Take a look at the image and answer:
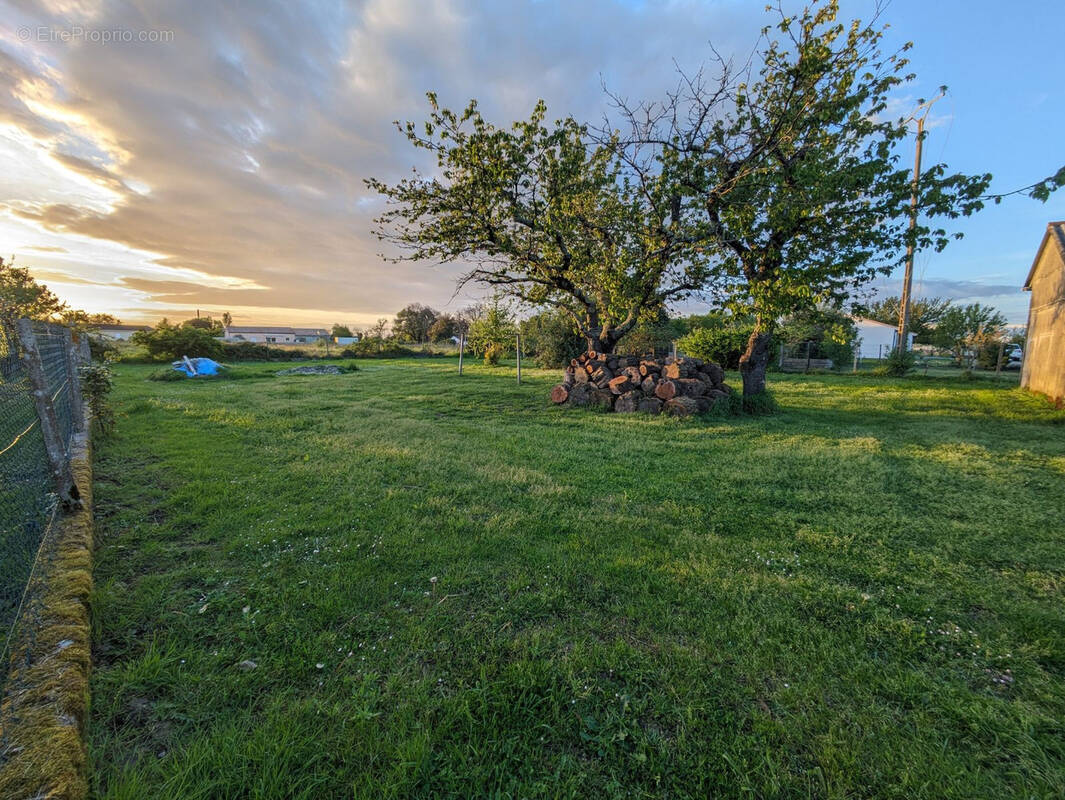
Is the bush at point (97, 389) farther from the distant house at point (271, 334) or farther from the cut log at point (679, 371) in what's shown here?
the distant house at point (271, 334)

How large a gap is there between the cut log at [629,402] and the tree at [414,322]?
156ft

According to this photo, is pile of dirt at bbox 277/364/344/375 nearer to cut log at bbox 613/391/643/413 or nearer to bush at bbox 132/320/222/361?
bush at bbox 132/320/222/361

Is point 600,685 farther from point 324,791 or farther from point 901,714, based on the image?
point 901,714

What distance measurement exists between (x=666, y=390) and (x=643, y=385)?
0.60m

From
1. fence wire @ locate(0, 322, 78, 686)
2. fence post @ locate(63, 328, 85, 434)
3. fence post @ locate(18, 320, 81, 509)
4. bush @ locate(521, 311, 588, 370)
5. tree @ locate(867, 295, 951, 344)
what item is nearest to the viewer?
fence wire @ locate(0, 322, 78, 686)

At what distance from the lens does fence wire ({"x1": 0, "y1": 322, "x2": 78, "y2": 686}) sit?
2.11 meters

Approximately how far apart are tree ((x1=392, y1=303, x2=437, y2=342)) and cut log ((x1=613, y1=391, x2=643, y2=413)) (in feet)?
156

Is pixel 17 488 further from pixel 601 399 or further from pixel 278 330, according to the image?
pixel 278 330

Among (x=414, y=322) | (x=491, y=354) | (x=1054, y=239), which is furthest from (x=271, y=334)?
(x=1054, y=239)

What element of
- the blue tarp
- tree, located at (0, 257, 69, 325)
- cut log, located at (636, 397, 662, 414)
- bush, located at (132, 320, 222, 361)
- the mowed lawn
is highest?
tree, located at (0, 257, 69, 325)

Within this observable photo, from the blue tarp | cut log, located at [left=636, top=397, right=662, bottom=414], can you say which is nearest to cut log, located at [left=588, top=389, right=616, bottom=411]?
cut log, located at [left=636, top=397, right=662, bottom=414]

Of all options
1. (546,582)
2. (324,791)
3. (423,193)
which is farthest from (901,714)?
(423,193)

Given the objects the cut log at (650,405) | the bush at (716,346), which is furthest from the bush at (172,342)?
the bush at (716,346)

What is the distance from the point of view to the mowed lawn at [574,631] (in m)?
1.51
